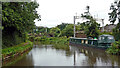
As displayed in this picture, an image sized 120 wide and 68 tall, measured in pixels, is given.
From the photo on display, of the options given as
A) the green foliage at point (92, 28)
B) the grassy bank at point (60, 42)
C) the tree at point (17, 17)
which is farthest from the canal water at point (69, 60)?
the grassy bank at point (60, 42)

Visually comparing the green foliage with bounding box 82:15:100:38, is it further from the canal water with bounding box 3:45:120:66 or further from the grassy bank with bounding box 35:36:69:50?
the canal water with bounding box 3:45:120:66

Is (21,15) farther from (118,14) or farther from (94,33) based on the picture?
(94,33)

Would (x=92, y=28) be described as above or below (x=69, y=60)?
above

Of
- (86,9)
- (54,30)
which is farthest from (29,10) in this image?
(54,30)

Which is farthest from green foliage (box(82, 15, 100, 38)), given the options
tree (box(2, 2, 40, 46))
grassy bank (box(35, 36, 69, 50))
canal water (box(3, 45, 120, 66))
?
tree (box(2, 2, 40, 46))

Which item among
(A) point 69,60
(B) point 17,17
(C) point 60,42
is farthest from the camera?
(C) point 60,42

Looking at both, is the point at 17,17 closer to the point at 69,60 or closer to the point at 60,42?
the point at 69,60

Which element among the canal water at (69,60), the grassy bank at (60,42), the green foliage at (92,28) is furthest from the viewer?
the grassy bank at (60,42)

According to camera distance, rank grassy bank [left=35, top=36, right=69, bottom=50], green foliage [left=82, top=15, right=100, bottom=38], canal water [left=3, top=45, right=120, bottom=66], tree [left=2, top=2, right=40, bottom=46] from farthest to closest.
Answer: grassy bank [left=35, top=36, right=69, bottom=50], green foliage [left=82, top=15, right=100, bottom=38], tree [left=2, top=2, right=40, bottom=46], canal water [left=3, top=45, right=120, bottom=66]

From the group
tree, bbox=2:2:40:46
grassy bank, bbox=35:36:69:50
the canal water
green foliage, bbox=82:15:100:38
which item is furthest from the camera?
grassy bank, bbox=35:36:69:50

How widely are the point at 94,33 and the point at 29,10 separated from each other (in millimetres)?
15290

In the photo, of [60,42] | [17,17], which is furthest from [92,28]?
[60,42]

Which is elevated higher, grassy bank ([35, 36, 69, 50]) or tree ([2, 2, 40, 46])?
tree ([2, 2, 40, 46])

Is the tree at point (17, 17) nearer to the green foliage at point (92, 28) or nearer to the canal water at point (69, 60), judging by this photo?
the canal water at point (69, 60)
